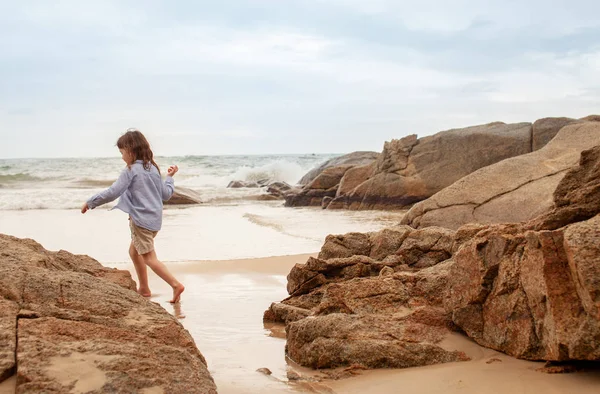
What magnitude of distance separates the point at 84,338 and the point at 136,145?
3.81m

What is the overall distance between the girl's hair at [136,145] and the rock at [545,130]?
1377cm

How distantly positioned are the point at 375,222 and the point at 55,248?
21.9 feet

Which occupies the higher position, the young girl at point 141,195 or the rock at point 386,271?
the young girl at point 141,195

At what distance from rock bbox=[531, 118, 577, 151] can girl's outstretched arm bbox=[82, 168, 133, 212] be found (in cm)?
1396

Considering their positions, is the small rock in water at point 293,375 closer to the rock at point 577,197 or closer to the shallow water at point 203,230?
the rock at point 577,197

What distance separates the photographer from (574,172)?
4.18 metres

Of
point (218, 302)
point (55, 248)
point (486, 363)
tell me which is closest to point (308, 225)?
point (55, 248)

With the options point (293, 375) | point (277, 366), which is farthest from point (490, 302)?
point (277, 366)

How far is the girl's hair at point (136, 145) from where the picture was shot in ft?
22.2

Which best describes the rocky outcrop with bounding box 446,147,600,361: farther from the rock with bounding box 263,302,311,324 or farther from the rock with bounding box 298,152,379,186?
the rock with bounding box 298,152,379,186

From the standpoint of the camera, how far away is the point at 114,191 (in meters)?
6.60

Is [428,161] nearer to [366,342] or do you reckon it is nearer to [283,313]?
[283,313]

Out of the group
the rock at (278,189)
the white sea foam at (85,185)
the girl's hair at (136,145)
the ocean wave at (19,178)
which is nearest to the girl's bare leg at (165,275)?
the girl's hair at (136,145)

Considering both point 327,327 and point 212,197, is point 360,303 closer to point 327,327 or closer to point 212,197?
point 327,327
